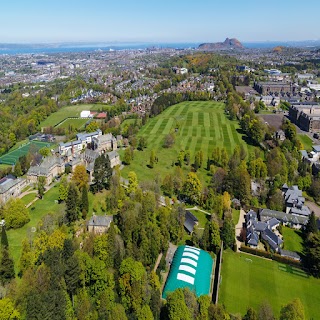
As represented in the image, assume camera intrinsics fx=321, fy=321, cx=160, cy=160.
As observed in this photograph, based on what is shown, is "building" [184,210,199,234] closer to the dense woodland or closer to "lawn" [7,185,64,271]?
the dense woodland

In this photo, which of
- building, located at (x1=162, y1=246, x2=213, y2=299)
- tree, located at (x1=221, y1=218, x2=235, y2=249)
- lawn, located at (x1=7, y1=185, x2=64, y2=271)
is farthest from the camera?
tree, located at (x1=221, y1=218, x2=235, y2=249)

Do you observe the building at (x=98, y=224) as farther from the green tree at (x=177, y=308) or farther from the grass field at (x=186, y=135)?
the grass field at (x=186, y=135)

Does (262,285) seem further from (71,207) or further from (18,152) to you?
(18,152)

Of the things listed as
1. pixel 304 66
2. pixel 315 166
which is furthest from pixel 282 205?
pixel 304 66

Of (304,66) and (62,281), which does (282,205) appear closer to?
(62,281)

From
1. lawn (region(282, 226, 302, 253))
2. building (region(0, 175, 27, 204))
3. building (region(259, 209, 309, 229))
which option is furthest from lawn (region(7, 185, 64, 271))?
lawn (region(282, 226, 302, 253))

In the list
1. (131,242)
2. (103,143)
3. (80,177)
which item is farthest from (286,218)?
(103,143)
